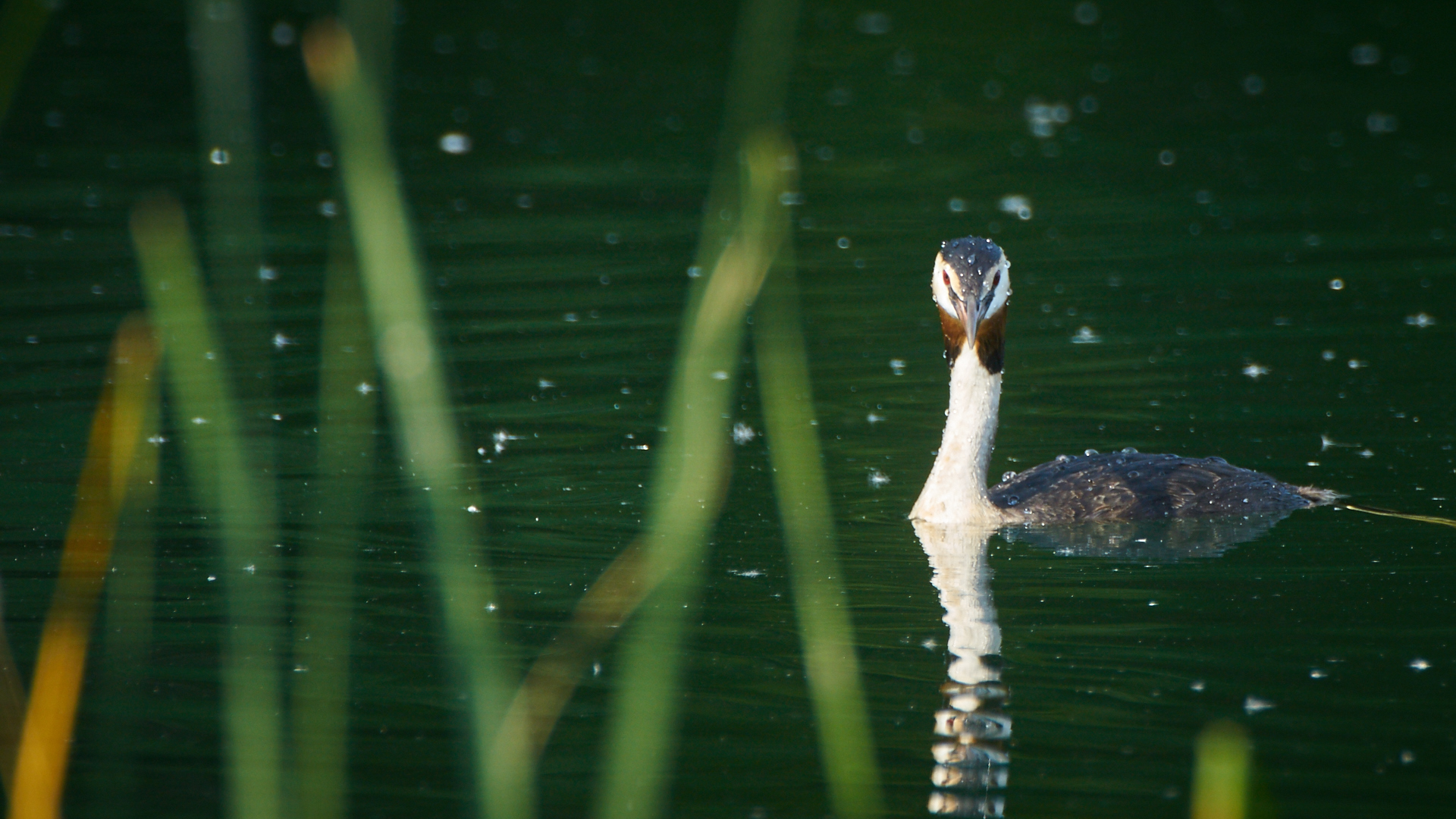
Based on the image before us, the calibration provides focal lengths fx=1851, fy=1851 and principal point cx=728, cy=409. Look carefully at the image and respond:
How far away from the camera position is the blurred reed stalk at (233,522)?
11.0 feet

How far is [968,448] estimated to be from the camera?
852 cm

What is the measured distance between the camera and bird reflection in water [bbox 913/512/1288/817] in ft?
18.8

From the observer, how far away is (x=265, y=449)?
10008 millimetres

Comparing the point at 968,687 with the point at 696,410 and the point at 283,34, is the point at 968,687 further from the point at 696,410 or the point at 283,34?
the point at 283,34

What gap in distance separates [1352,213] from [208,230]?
9769 mm

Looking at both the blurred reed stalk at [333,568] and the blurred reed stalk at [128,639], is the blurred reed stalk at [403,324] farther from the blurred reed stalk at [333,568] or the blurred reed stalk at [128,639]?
the blurred reed stalk at [128,639]

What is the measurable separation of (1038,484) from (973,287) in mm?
1207

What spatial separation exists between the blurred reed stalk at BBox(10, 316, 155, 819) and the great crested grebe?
3.57m

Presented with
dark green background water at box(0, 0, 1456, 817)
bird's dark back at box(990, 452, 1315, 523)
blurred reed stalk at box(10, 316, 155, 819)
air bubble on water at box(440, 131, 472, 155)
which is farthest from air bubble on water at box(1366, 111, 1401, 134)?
blurred reed stalk at box(10, 316, 155, 819)

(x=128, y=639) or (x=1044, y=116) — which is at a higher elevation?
(x=1044, y=116)

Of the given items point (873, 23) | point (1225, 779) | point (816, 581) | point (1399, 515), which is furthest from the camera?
point (873, 23)

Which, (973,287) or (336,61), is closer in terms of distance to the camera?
(336,61)

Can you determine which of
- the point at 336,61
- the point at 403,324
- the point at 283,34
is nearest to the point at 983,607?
the point at 403,324

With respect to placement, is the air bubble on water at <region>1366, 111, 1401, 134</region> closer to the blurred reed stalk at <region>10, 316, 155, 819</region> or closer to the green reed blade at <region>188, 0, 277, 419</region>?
the green reed blade at <region>188, 0, 277, 419</region>
